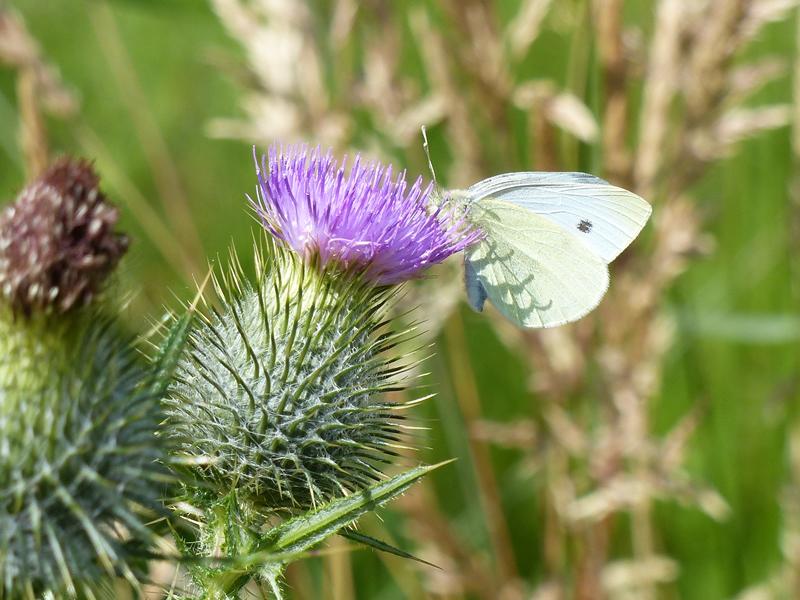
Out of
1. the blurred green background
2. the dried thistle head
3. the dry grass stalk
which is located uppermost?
the dry grass stalk

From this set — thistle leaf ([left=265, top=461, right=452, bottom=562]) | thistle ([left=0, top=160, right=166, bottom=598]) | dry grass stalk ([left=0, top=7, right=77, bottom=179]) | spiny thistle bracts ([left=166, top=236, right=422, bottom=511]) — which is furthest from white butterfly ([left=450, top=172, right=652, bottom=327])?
dry grass stalk ([left=0, top=7, right=77, bottom=179])

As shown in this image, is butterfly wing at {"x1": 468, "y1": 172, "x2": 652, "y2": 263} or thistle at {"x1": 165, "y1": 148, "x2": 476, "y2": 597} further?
butterfly wing at {"x1": 468, "y1": 172, "x2": 652, "y2": 263}

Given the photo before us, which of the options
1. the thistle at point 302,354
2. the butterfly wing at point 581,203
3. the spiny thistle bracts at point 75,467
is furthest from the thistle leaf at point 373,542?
the butterfly wing at point 581,203

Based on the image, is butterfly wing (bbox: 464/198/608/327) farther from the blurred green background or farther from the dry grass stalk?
the dry grass stalk

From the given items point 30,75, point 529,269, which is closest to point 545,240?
point 529,269

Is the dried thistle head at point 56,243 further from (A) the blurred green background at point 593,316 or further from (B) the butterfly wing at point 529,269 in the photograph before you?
(B) the butterfly wing at point 529,269

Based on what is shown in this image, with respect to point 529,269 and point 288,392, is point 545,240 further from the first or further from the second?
point 288,392
